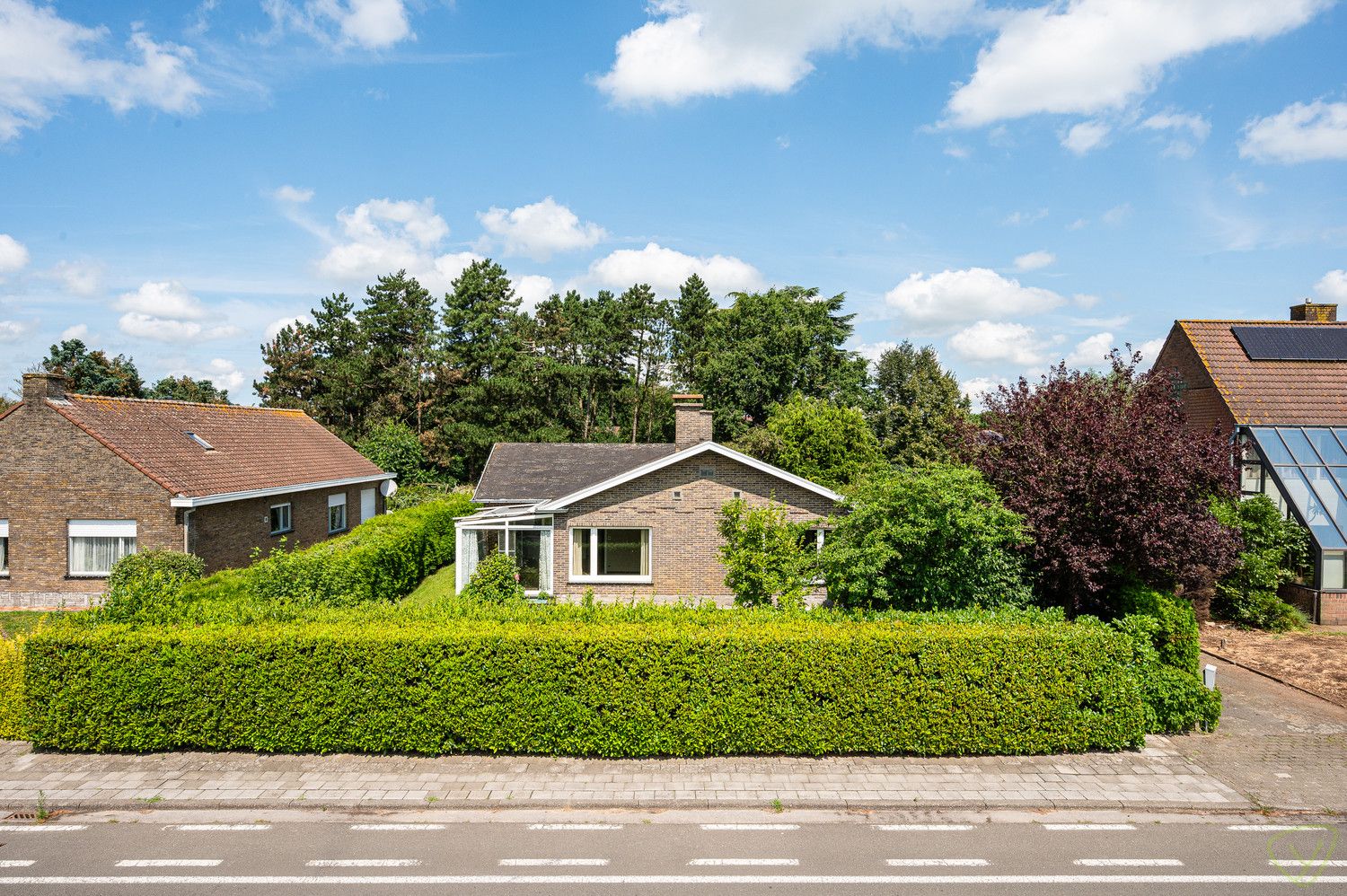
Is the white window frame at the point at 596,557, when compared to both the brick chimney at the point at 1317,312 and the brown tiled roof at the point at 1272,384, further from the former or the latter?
the brick chimney at the point at 1317,312

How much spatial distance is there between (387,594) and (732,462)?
10718 millimetres

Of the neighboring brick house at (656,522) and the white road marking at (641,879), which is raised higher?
the neighboring brick house at (656,522)

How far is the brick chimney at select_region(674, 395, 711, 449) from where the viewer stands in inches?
791

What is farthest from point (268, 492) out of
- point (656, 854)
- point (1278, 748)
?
point (1278, 748)

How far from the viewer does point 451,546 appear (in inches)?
1101

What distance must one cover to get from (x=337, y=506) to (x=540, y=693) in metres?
23.5

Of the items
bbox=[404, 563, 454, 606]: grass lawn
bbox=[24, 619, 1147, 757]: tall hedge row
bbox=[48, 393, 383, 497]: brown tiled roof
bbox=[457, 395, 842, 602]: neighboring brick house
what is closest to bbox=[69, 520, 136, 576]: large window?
bbox=[48, 393, 383, 497]: brown tiled roof

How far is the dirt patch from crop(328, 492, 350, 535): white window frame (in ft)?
97.1

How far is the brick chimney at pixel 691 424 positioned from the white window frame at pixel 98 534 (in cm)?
1574

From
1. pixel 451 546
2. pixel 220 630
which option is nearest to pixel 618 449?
pixel 451 546

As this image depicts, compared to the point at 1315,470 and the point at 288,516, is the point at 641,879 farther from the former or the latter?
the point at 1315,470

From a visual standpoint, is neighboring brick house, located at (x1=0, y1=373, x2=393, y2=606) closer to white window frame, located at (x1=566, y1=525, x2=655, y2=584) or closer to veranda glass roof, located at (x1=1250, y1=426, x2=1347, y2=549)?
white window frame, located at (x1=566, y1=525, x2=655, y2=584)

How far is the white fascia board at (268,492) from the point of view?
1995cm

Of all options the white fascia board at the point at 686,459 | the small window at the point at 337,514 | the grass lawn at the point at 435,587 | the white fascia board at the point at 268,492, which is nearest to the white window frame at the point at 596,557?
the white fascia board at the point at 686,459
